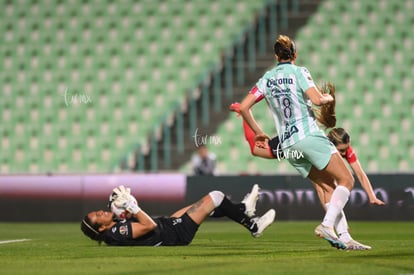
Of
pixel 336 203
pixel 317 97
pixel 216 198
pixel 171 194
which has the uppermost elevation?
pixel 317 97

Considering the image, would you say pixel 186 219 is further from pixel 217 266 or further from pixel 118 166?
pixel 118 166

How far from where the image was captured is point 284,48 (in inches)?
367

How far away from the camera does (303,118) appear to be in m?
9.28

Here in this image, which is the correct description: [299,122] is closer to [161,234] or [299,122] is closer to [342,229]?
[342,229]

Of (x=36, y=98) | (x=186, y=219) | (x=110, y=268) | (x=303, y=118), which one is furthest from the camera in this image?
(x=36, y=98)

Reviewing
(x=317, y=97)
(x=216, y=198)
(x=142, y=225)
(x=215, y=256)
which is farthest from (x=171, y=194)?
(x=317, y=97)

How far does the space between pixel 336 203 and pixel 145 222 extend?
2.12 m

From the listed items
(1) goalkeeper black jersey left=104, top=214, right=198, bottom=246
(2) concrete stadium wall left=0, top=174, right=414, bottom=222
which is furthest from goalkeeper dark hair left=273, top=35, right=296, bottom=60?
(2) concrete stadium wall left=0, top=174, right=414, bottom=222

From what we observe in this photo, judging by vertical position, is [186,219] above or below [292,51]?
below

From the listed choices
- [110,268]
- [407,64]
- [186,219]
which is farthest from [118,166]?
[110,268]

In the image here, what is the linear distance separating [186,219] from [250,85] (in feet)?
36.7

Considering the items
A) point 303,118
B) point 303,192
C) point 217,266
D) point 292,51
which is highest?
point 292,51

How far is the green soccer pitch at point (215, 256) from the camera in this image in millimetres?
7340

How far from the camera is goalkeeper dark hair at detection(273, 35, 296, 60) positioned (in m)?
9.30
